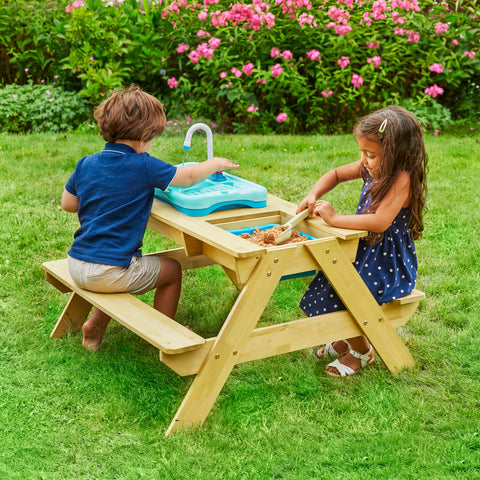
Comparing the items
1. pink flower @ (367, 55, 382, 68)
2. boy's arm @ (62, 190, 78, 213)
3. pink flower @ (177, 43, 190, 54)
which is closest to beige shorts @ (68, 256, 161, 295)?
boy's arm @ (62, 190, 78, 213)

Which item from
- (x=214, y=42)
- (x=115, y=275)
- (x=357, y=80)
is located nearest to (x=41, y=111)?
(x=214, y=42)

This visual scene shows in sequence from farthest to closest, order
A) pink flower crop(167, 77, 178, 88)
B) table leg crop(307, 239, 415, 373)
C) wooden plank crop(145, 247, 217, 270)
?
pink flower crop(167, 77, 178, 88) → wooden plank crop(145, 247, 217, 270) → table leg crop(307, 239, 415, 373)

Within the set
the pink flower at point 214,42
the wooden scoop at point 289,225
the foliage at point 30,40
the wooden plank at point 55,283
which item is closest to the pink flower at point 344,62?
the pink flower at point 214,42

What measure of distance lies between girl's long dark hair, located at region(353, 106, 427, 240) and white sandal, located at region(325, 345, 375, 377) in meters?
0.71

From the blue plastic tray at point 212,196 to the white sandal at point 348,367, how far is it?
79 cm

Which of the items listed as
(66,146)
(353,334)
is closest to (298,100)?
(66,146)

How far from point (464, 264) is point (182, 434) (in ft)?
7.39

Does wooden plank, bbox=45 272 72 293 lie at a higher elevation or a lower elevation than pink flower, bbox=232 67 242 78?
lower

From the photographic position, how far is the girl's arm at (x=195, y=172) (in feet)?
9.46

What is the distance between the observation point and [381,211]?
2779 millimetres

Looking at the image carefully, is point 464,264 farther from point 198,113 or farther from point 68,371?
point 198,113

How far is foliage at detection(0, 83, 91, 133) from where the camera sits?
7.02 meters

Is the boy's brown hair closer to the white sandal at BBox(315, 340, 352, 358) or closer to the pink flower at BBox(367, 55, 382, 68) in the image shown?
the white sandal at BBox(315, 340, 352, 358)

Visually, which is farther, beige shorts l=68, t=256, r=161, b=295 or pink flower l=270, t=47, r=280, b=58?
pink flower l=270, t=47, r=280, b=58
